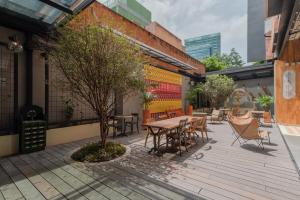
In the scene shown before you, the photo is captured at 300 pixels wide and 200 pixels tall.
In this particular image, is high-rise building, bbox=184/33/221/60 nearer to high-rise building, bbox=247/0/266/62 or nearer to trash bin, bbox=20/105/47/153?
high-rise building, bbox=247/0/266/62

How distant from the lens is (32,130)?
4.61m

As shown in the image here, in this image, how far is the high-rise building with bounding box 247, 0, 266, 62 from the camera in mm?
22297

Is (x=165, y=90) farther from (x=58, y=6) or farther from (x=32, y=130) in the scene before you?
(x=58, y=6)

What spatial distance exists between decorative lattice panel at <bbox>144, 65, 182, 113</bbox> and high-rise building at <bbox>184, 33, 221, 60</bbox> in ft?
112

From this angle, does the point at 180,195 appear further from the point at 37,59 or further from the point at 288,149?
the point at 37,59

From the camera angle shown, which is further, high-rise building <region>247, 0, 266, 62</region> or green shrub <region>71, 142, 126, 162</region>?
high-rise building <region>247, 0, 266, 62</region>

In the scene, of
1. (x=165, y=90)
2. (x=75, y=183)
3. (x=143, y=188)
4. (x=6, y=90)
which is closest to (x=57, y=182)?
(x=75, y=183)

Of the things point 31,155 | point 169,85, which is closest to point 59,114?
point 31,155

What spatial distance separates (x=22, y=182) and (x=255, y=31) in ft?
90.2

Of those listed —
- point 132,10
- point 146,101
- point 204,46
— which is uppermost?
point 204,46

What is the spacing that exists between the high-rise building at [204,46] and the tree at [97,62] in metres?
41.9

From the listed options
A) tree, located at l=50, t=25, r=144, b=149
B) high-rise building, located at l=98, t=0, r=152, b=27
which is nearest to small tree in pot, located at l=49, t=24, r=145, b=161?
tree, located at l=50, t=25, r=144, b=149

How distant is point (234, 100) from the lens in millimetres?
13750

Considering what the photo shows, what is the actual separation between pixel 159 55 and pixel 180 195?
722cm
